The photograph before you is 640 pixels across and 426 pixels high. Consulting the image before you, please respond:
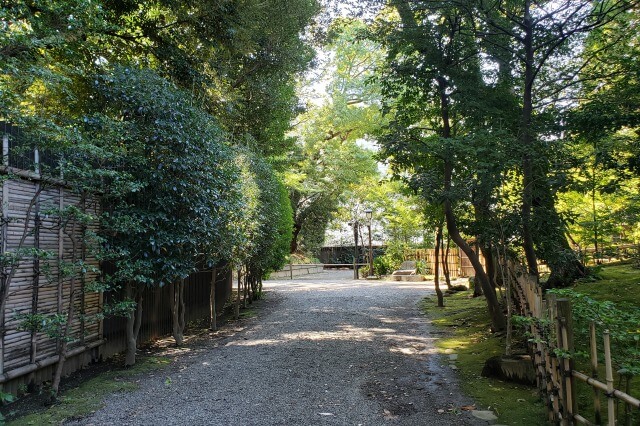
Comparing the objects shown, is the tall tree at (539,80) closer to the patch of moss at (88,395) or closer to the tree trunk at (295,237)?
the patch of moss at (88,395)

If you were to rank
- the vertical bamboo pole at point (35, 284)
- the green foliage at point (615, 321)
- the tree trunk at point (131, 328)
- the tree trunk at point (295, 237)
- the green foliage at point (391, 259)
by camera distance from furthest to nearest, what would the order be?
the tree trunk at point (295, 237) < the green foliage at point (391, 259) < the tree trunk at point (131, 328) < the vertical bamboo pole at point (35, 284) < the green foliage at point (615, 321)

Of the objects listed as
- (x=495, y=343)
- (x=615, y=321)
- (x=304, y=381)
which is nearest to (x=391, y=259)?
(x=495, y=343)

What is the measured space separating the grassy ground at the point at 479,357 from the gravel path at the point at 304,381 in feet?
0.80

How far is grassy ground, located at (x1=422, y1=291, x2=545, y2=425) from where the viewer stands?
4.09 metres

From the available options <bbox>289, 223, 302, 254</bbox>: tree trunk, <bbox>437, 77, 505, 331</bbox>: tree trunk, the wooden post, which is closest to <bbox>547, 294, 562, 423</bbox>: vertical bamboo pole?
the wooden post

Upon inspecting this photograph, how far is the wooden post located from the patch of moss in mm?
4248

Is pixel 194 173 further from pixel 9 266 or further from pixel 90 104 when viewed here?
pixel 9 266

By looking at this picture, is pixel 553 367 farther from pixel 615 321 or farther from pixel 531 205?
pixel 531 205

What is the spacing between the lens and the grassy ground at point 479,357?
4.09m

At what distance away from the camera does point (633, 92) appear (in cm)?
497

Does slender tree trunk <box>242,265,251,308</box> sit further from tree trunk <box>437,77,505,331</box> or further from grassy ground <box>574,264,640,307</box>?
grassy ground <box>574,264,640,307</box>

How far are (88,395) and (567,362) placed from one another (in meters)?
4.73

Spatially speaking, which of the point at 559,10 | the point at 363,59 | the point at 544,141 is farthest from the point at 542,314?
the point at 363,59

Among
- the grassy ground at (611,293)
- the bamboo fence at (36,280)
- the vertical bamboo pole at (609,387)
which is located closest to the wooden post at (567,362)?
the vertical bamboo pole at (609,387)
